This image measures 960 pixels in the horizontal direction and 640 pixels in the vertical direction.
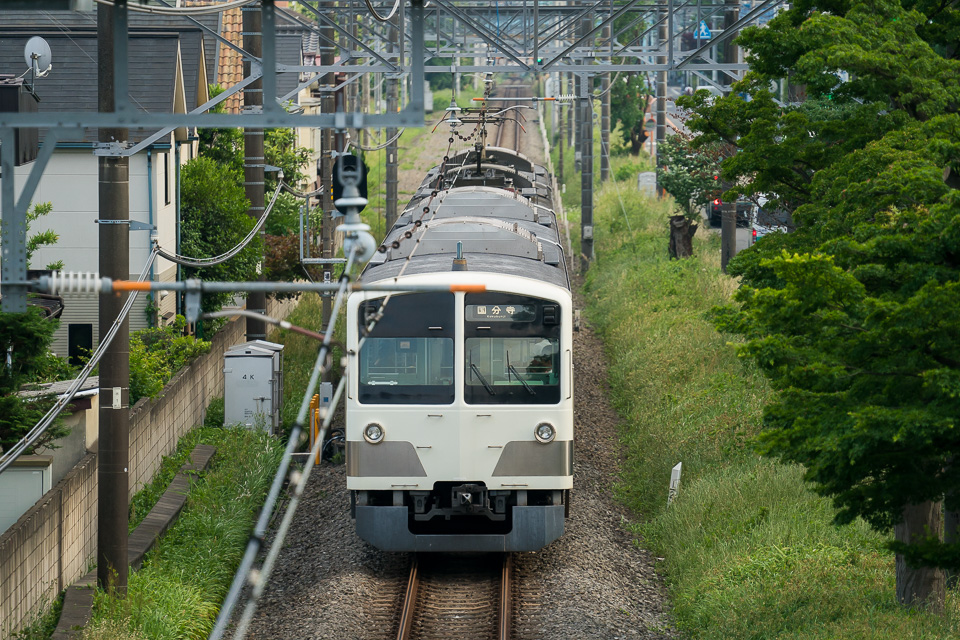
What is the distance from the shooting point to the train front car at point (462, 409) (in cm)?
1055

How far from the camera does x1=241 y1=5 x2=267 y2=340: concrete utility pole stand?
1647 cm

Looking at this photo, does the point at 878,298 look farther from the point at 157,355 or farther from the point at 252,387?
the point at 157,355

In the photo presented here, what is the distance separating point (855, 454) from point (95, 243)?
A: 14.5 meters

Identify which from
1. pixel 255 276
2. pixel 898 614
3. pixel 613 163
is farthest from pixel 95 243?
pixel 613 163

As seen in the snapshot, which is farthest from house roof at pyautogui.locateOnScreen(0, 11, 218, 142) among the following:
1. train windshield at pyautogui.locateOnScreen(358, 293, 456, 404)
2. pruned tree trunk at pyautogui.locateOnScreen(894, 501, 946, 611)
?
pruned tree trunk at pyautogui.locateOnScreen(894, 501, 946, 611)

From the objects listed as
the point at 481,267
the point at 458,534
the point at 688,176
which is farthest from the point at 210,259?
the point at 688,176

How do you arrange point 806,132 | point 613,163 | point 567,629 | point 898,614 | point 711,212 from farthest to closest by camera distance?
point 613,163 < point 711,212 < point 806,132 < point 567,629 < point 898,614

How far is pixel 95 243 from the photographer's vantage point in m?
18.5

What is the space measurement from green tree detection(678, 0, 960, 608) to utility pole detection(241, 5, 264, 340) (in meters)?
8.88

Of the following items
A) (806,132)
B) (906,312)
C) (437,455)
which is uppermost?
(806,132)

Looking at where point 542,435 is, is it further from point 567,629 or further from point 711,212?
point 711,212

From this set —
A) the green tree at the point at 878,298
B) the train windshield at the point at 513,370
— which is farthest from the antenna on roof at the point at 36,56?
the green tree at the point at 878,298

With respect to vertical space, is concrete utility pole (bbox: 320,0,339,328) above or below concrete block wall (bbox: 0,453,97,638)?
above

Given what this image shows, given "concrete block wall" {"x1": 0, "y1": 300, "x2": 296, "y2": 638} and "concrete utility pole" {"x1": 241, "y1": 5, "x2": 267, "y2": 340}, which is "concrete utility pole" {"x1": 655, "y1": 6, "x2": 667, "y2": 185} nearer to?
"concrete utility pole" {"x1": 241, "y1": 5, "x2": 267, "y2": 340}
